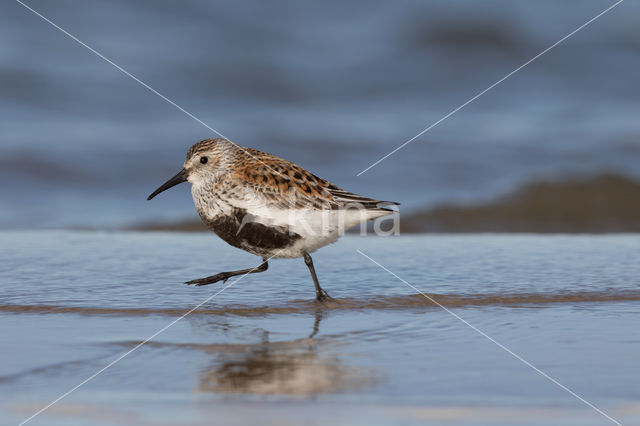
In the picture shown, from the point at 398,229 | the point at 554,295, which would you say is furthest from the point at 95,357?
the point at 398,229

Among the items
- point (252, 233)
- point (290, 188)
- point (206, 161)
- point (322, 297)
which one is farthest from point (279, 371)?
point (206, 161)

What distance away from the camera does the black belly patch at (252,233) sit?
5.60 m

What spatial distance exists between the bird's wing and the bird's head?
0.61 feet

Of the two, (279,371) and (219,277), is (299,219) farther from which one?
(279,371)

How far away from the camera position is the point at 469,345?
4.11 m

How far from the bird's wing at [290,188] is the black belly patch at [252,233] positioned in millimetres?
181

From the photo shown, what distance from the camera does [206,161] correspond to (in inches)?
236

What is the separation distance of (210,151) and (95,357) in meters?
2.51

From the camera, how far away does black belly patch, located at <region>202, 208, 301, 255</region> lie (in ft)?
18.4

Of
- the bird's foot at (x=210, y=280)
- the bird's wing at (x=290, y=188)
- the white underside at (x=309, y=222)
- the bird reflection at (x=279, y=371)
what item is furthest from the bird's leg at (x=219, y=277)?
the bird reflection at (x=279, y=371)

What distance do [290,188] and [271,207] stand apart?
0.23 metres

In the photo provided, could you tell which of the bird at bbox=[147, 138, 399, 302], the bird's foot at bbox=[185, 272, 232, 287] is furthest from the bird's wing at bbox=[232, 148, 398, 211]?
the bird's foot at bbox=[185, 272, 232, 287]

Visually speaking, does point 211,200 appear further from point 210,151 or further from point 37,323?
point 37,323

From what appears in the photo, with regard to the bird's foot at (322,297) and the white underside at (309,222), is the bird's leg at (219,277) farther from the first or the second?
the bird's foot at (322,297)
